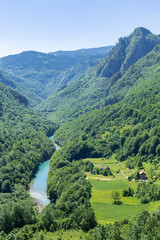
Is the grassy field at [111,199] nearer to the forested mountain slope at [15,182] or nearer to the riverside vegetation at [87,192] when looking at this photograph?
the riverside vegetation at [87,192]

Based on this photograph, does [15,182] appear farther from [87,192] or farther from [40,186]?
[87,192]

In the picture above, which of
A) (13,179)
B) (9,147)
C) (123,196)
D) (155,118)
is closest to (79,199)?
(123,196)

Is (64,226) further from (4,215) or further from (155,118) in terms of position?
(155,118)

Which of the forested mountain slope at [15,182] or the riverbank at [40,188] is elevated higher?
the forested mountain slope at [15,182]

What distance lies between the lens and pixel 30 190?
475 feet

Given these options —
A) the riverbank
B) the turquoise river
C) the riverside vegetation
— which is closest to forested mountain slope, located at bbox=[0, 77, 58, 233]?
the riverside vegetation

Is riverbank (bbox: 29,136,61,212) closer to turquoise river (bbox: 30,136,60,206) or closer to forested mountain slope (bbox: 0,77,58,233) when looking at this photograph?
turquoise river (bbox: 30,136,60,206)

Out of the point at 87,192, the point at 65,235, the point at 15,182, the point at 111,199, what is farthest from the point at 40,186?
the point at 65,235

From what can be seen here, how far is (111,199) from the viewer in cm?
11312

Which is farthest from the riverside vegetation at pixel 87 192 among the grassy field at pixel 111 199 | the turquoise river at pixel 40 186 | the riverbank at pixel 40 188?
the turquoise river at pixel 40 186

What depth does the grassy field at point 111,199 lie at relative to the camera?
3720 inches

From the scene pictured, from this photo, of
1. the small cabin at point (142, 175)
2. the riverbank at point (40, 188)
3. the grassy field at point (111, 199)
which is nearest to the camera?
the grassy field at point (111, 199)

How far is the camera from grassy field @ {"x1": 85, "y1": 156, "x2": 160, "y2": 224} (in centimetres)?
9450

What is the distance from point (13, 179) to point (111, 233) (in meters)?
92.2
